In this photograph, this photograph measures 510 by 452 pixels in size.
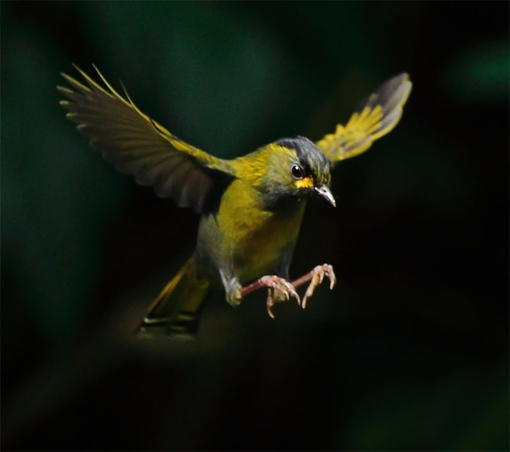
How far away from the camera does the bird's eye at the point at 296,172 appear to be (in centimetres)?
190

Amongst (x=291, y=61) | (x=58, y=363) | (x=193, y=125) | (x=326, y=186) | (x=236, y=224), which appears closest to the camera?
(x=326, y=186)

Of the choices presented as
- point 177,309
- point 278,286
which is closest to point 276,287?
point 278,286

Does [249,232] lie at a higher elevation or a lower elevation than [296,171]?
lower

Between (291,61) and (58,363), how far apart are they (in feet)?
4.12

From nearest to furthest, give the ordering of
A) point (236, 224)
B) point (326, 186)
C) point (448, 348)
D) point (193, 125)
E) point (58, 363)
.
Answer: point (326, 186) → point (236, 224) → point (193, 125) → point (58, 363) → point (448, 348)

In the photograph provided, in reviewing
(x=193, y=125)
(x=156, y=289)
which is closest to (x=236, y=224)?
(x=193, y=125)

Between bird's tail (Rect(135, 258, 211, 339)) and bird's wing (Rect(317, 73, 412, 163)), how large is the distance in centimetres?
47

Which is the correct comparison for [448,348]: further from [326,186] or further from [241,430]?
[326,186]

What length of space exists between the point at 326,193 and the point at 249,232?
11.3 inches

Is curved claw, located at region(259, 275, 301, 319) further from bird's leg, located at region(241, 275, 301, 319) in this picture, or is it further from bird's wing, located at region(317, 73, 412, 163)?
bird's wing, located at region(317, 73, 412, 163)

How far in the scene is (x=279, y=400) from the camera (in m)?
3.65

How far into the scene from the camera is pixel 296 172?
192cm

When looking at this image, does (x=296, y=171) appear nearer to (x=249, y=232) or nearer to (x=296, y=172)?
(x=296, y=172)

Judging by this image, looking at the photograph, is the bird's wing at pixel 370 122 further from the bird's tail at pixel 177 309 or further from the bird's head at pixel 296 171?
the bird's tail at pixel 177 309
